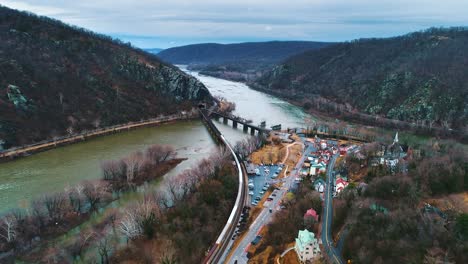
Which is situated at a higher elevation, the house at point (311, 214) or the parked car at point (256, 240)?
the house at point (311, 214)

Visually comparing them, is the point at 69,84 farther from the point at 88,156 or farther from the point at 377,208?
the point at 377,208

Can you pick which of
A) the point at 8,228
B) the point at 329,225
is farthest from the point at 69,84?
the point at 329,225

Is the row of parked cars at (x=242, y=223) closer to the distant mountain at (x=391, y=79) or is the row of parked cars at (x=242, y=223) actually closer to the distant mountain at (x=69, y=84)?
the distant mountain at (x=69, y=84)

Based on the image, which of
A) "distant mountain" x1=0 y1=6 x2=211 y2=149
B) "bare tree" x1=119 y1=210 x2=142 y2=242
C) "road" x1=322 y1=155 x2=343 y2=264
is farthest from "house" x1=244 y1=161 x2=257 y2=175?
"distant mountain" x1=0 y1=6 x2=211 y2=149

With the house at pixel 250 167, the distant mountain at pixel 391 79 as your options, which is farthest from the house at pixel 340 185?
the distant mountain at pixel 391 79

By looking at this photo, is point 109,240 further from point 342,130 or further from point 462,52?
point 462,52

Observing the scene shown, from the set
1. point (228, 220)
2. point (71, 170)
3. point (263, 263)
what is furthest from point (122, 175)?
point (263, 263)

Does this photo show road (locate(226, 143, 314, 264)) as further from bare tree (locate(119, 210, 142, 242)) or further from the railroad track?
bare tree (locate(119, 210, 142, 242))
